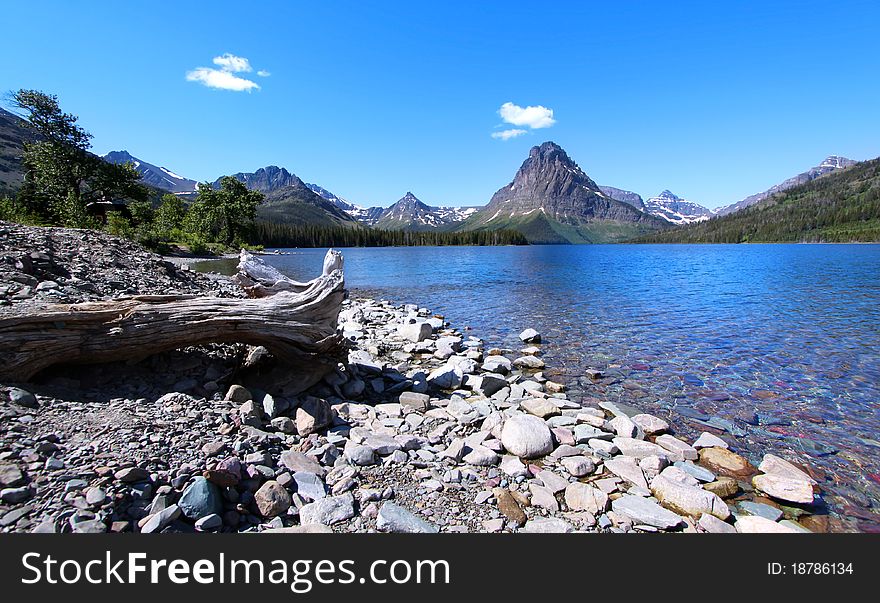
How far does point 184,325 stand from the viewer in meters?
7.56

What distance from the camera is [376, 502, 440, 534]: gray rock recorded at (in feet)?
15.9

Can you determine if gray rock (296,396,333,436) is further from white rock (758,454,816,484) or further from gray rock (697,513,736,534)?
white rock (758,454,816,484)

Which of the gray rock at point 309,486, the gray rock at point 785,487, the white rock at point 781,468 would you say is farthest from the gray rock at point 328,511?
the white rock at point 781,468

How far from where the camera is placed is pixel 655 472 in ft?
22.1

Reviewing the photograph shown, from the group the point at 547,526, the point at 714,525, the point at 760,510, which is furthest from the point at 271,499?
the point at 760,510

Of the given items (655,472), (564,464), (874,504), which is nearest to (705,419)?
(874,504)

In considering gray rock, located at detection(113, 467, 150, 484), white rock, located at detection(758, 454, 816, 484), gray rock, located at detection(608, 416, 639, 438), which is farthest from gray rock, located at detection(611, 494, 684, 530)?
gray rock, located at detection(113, 467, 150, 484)

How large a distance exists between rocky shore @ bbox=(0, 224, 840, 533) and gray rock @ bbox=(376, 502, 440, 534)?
2 centimetres

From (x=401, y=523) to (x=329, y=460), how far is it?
2.01m

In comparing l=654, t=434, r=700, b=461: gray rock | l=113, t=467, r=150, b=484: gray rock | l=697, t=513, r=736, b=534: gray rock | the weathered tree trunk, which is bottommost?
l=654, t=434, r=700, b=461: gray rock

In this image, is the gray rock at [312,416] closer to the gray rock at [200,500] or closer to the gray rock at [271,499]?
the gray rock at [271,499]

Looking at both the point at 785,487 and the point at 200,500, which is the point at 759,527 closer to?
the point at 785,487
